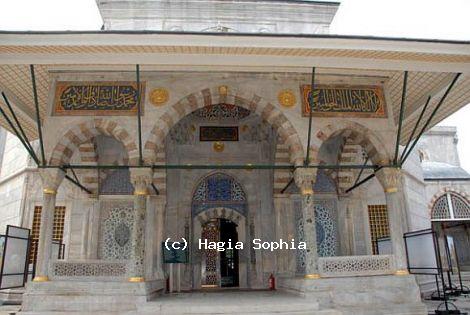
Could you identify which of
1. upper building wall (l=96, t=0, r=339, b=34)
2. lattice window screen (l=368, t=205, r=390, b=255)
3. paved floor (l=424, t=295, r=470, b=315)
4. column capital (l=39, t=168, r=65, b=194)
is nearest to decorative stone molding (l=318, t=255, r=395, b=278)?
paved floor (l=424, t=295, r=470, b=315)

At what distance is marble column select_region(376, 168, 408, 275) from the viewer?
6937 millimetres

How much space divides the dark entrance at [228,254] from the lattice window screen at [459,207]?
35.0ft

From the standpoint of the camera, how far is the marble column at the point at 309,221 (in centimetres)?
669

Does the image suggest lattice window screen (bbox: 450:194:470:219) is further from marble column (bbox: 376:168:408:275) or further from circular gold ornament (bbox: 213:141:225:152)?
circular gold ornament (bbox: 213:141:225:152)

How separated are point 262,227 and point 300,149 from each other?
3016mm

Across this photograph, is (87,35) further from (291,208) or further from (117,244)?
(291,208)

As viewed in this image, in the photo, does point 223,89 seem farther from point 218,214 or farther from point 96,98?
point 218,214

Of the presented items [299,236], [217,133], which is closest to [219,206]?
Answer: [217,133]

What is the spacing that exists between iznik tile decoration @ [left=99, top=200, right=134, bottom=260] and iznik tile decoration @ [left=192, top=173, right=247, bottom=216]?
5.17ft

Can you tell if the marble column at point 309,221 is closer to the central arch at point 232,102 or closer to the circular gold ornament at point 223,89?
the central arch at point 232,102

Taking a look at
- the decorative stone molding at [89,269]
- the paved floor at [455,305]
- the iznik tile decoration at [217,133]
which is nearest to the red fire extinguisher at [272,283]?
the paved floor at [455,305]

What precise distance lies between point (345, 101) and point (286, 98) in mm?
1140

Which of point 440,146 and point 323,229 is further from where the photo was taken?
point 440,146

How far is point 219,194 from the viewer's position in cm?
978
